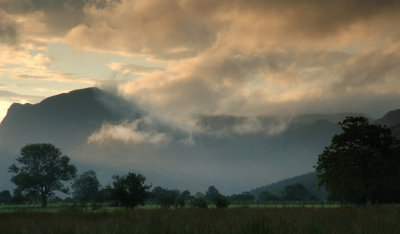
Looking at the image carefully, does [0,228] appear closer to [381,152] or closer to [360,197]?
[381,152]

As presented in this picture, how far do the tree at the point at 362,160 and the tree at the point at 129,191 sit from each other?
26.5 m

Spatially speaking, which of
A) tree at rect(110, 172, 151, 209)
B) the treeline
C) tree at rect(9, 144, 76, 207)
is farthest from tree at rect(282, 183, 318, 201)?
tree at rect(110, 172, 151, 209)

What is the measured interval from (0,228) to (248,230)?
28.9ft

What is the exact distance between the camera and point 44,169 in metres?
114

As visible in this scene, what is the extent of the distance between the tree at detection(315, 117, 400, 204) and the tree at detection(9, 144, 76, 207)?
8729 cm

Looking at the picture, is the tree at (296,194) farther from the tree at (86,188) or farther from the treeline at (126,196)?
the tree at (86,188)

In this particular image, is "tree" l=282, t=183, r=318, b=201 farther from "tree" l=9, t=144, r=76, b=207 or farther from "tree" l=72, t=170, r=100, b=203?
"tree" l=9, t=144, r=76, b=207

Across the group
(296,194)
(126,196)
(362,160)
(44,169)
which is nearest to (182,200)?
(126,196)

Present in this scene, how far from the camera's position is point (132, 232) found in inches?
388

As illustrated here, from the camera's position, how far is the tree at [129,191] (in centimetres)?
4990

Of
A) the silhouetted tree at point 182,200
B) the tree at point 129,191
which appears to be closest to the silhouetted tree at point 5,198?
the silhouetted tree at point 182,200

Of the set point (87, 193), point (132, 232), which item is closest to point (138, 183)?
point (132, 232)

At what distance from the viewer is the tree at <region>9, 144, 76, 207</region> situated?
10981 cm

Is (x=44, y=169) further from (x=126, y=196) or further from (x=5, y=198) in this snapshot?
(x=126, y=196)
